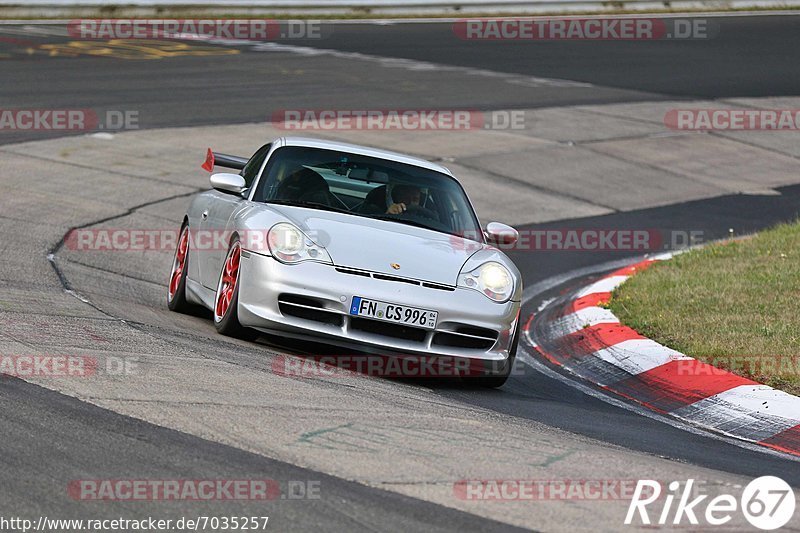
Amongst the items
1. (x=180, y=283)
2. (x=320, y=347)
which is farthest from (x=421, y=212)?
(x=180, y=283)

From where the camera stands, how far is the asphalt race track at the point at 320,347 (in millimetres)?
4855

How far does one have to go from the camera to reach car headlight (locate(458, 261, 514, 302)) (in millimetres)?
7578

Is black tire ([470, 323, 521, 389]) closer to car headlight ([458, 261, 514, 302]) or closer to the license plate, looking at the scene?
car headlight ([458, 261, 514, 302])

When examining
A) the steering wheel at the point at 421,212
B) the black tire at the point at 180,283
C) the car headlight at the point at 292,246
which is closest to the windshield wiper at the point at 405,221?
the steering wheel at the point at 421,212

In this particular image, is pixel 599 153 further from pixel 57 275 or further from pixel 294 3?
pixel 294 3

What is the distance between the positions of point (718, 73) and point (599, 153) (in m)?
8.28

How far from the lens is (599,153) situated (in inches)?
699

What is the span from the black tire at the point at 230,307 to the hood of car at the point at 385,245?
407 millimetres

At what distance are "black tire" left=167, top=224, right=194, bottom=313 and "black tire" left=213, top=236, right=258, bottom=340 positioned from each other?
852 millimetres

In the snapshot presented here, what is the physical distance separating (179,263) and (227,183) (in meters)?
1.09

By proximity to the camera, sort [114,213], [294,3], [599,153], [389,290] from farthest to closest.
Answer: [294,3], [599,153], [114,213], [389,290]

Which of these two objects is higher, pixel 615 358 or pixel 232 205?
pixel 232 205

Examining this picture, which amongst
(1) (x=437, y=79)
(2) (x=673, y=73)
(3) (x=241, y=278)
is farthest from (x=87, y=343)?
(2) (x=673, y=73)

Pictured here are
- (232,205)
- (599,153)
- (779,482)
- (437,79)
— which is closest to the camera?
(779,482)
